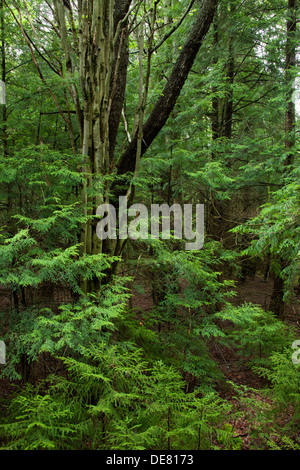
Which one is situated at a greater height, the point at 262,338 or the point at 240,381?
the point at 262,338

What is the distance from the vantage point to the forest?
2.21 meters

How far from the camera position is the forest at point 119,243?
2205 millimetres

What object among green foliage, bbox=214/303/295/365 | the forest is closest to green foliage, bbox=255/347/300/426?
the forest

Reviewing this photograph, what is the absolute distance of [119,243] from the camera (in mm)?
3783

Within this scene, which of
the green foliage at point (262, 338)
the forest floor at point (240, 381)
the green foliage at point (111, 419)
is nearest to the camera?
the green foliage at point (111, 419)

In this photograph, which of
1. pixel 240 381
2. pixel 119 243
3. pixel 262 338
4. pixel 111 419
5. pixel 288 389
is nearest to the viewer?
pixel 111 419

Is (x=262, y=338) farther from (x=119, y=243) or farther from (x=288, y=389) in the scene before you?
(x=119, y=243)

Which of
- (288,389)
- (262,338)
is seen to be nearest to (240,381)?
(262,338)

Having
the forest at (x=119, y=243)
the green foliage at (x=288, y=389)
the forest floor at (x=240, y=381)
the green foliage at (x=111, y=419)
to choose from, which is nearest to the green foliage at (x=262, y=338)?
the forest at (x=119, y=243)

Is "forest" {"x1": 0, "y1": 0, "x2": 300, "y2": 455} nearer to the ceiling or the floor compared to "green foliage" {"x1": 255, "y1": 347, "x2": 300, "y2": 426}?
nearer to the ceiling

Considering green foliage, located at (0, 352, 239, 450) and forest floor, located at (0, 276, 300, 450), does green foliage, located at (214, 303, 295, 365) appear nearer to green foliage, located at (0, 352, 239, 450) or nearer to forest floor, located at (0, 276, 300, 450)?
forest floor, located at (0, 276, 300, 450)

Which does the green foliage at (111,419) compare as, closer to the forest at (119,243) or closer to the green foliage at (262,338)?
the forest at (119,243)

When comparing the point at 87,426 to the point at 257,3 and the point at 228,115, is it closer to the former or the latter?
the point at 228,115
